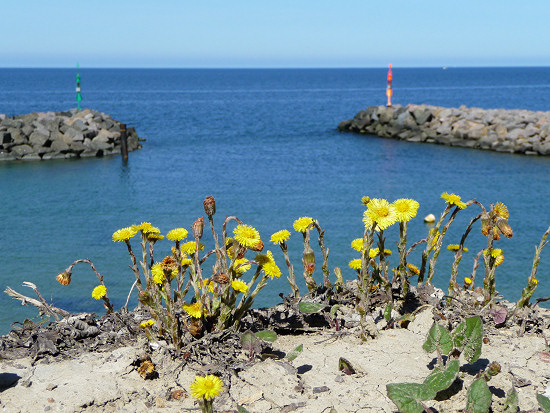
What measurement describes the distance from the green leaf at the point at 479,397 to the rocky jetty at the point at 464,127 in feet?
56.0

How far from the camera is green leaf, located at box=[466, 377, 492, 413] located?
2662 millimetres

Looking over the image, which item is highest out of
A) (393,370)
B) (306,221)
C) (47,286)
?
(306,221)

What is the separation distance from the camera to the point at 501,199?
1229 centimetres

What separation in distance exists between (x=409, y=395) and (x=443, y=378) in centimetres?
19

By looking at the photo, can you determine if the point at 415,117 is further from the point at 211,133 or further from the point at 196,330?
the point at 196,330

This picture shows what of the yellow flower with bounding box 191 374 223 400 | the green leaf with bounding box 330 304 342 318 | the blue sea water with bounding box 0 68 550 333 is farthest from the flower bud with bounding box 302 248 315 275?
the blue sea water with bounding box 0 68 550 333

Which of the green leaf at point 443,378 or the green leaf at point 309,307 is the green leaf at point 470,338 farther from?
the green leaf at point 309,307

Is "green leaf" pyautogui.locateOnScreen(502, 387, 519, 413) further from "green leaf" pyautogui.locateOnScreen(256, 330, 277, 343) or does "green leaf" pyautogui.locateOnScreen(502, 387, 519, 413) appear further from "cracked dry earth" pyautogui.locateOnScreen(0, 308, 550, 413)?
"green leaf" pyautogui.locateOnScreen(256, 330, 277, 343)

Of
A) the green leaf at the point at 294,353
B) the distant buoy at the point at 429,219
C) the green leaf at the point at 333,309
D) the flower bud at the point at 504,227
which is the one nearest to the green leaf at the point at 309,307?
the green leaf at the point at 333,309

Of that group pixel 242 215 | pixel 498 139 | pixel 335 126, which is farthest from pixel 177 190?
pixel 335 126

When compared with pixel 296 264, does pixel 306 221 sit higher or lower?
higher

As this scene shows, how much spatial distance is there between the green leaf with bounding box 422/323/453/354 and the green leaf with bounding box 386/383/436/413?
1.02 feet

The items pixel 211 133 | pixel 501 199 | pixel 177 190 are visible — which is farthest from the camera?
pixel 211 133

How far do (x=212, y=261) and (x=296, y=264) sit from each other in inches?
42.3
